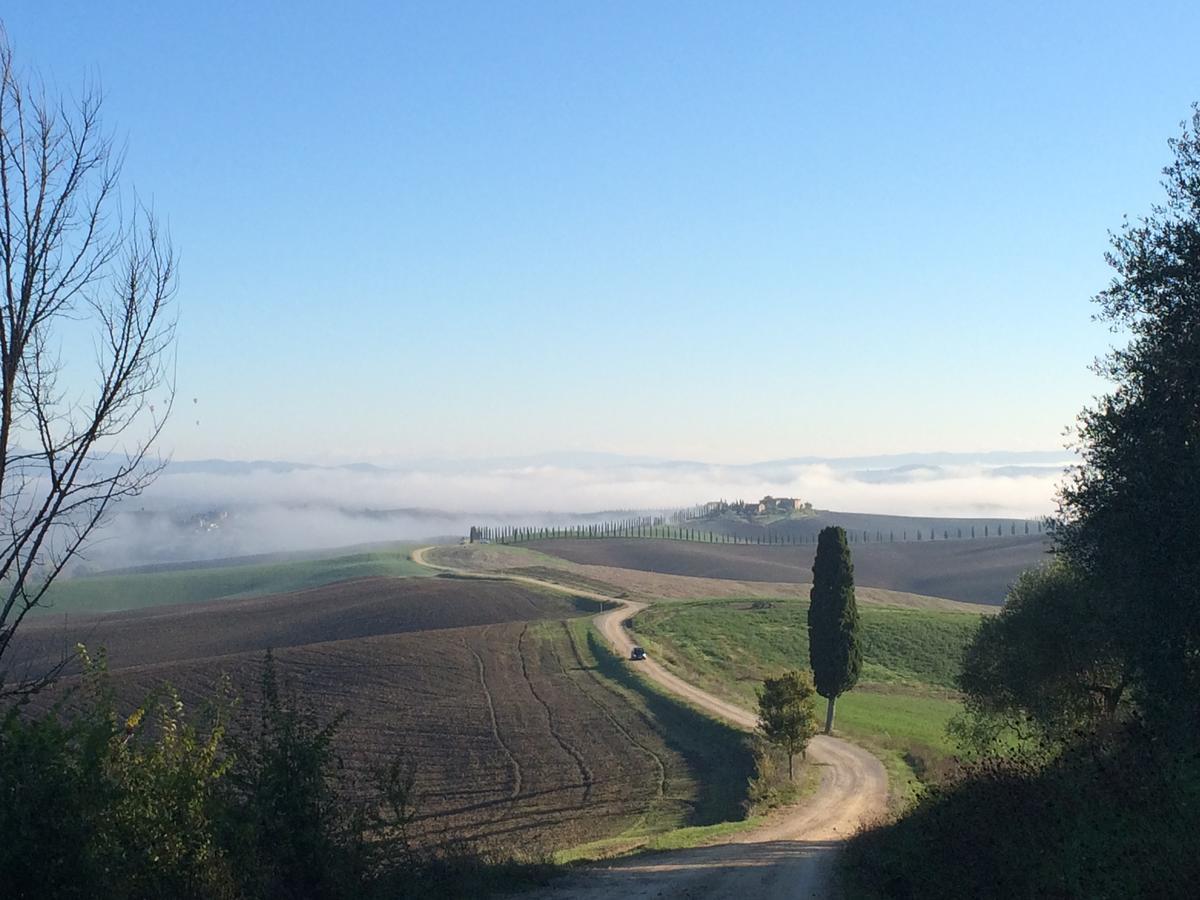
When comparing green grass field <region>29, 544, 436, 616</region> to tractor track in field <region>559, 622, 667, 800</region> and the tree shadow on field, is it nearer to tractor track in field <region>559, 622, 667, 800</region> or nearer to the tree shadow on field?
tractor track in field <region>559, 622, 667, 800</region>

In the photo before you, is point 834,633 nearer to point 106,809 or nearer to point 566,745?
point 566,745

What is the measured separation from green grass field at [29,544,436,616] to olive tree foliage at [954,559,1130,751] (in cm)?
12228

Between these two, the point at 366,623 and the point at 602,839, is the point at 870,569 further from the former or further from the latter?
the point at 602,839

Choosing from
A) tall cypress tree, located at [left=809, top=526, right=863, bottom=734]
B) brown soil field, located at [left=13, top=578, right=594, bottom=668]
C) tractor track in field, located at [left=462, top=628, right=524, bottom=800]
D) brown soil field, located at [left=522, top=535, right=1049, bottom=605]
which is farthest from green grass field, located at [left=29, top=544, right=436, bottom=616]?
tall cypress tree, located at [left=809, top=526, right=863, bottom=734]

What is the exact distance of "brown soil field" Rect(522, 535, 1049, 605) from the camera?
154 metres

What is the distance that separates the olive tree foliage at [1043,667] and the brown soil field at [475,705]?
33.6ft

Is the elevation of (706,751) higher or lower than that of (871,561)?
higher

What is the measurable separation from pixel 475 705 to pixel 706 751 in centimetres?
1547

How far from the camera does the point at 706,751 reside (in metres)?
46.8

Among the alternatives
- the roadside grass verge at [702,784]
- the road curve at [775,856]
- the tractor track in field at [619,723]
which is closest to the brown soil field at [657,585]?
the tractor track in field at [619,723]

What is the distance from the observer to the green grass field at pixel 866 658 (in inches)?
2087

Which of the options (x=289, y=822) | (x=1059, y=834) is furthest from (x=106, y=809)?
(x=1059, y=834)

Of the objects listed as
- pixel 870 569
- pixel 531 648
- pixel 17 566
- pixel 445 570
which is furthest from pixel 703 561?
pixel 17 566

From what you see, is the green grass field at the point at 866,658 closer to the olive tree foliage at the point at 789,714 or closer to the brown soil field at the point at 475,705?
the olive tree foliage at the point at 789,714
